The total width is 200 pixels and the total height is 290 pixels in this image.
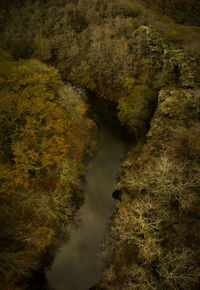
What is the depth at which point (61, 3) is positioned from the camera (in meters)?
52.5

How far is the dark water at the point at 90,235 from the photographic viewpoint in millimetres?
16953

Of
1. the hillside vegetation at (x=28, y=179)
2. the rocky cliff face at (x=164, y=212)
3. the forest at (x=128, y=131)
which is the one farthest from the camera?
the hillside vegetation at (x=28, y=179)

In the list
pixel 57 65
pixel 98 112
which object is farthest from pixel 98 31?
pixel 98 112

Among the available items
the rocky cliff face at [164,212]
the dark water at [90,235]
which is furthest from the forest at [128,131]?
the dark water at [90,235]

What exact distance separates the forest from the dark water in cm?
112

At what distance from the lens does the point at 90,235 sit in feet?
64.3

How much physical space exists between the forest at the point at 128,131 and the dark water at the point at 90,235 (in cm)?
112

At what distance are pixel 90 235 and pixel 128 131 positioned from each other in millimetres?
18015

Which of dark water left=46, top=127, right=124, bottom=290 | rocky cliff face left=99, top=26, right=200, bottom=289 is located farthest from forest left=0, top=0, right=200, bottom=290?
dark water left=46, top=127, right=124, bottom=290

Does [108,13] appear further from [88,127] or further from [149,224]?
[149,224]

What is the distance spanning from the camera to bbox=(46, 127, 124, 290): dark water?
55.6 feet

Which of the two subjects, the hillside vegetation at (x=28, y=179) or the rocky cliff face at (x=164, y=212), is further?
the hillside vegetation at (x=28, y=179)

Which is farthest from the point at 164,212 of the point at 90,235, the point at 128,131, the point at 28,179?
the point at 128,131

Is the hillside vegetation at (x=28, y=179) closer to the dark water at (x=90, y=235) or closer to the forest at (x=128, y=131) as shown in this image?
the forest at (x=128, y=131)
